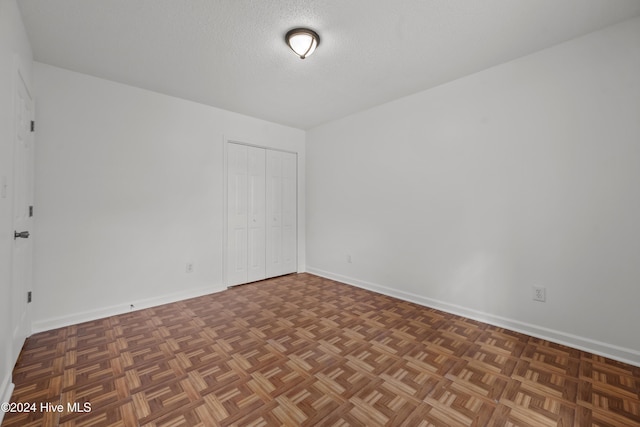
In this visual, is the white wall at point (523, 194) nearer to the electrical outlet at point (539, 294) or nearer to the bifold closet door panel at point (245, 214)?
the electrical outlet at point (539, 294)

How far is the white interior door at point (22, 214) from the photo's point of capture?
2018mm

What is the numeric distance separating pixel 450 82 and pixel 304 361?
3201mm

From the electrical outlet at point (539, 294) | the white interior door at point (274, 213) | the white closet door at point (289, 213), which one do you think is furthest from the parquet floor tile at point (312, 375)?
the white closet door at point (289, 213)

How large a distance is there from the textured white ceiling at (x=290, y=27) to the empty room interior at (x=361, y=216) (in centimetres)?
2

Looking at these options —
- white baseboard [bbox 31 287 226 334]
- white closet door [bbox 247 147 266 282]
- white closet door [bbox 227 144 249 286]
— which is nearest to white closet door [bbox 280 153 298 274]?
white closet door [bbox 247 147 266 282]

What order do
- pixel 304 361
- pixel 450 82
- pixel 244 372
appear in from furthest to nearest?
pixel 450 82
pixel 304 361
pixel 244 372

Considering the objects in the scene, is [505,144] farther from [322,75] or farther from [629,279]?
[322,75]

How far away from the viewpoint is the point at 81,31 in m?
2.22

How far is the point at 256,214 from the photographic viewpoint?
4.38 meters

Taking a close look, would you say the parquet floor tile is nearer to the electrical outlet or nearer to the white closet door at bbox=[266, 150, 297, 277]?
the electrical outlet

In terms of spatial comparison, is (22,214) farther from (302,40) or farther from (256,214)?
(302,40)

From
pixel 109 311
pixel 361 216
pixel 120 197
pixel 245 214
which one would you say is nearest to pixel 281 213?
pixel 245 214

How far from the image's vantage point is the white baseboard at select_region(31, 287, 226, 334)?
265 centimetres

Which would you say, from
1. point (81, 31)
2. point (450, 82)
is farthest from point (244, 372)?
point (450, 82)
